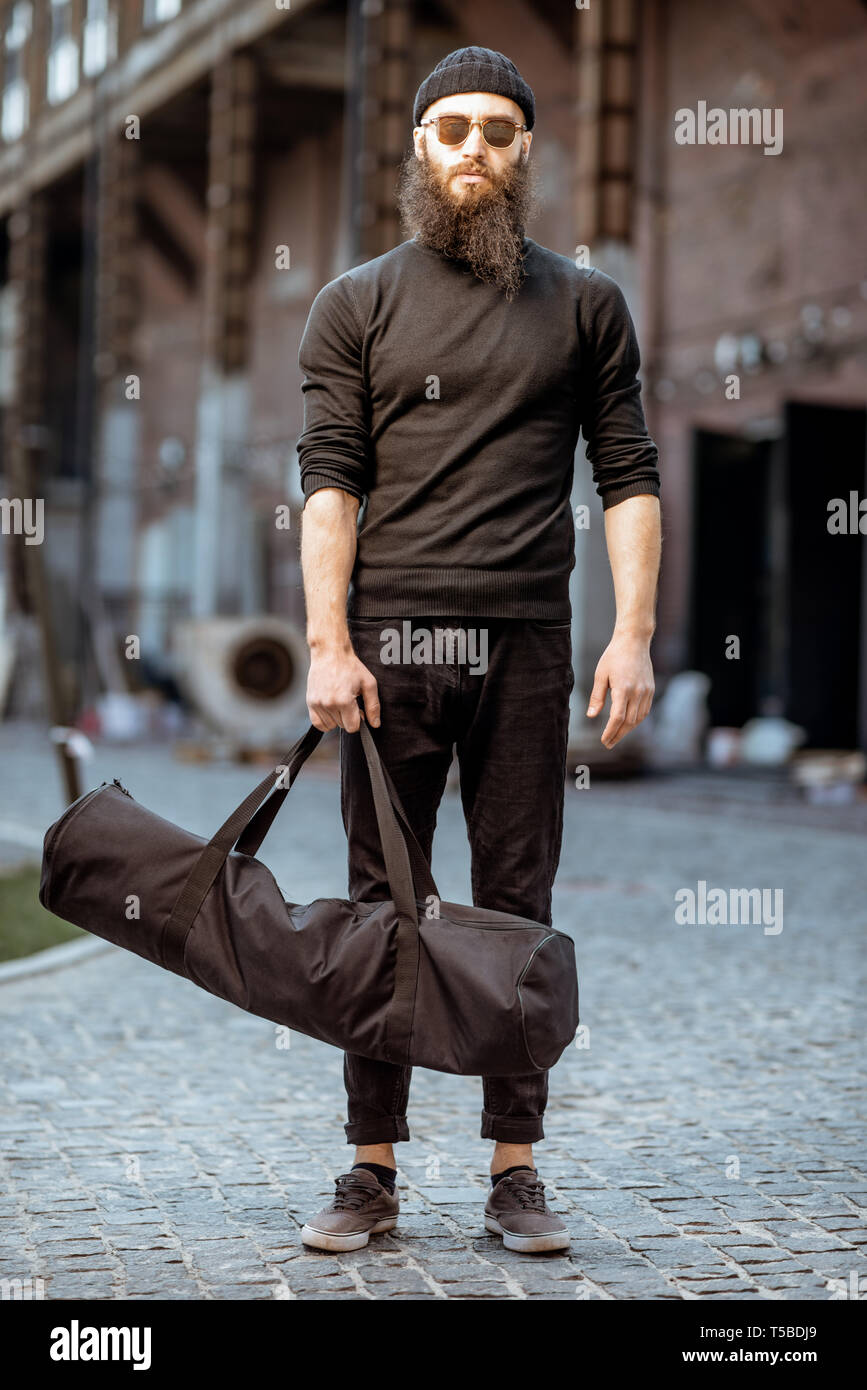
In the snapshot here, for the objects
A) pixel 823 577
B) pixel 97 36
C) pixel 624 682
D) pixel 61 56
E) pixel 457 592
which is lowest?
pixel 624 682

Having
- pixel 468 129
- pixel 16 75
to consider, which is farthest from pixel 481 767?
pixel 16 75

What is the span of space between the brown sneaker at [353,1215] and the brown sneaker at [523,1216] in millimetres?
201

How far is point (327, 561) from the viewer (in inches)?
127

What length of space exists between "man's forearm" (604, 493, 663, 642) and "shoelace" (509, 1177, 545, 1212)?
1.09 m

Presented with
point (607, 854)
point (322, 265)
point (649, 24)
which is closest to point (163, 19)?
point (322, 265)

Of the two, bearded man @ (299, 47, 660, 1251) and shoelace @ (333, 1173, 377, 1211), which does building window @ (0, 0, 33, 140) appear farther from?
shoelace @ (333, 1173, 377, 1211)

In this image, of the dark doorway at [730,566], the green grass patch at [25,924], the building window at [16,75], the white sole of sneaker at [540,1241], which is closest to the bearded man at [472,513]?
the white sole of sneaker at [540,1241]

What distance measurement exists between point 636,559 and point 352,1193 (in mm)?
1345

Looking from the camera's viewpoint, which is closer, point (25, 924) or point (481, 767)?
point (481, 767)

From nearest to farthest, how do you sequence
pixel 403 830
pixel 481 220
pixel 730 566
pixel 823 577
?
pixel 403 830 < pixel 481 220 < pixel 823 577 < pixel 730 566

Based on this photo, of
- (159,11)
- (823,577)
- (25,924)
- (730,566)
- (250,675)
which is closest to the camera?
(25,924)

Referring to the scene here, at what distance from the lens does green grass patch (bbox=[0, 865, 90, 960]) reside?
6984mm

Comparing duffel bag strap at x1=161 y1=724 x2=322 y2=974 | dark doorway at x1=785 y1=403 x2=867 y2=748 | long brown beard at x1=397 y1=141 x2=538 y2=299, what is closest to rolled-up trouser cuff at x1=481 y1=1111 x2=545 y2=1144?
duffel bag strap at x1=161 y1=724 x2=322 y2=974

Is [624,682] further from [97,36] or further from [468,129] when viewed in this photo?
[97,36]
